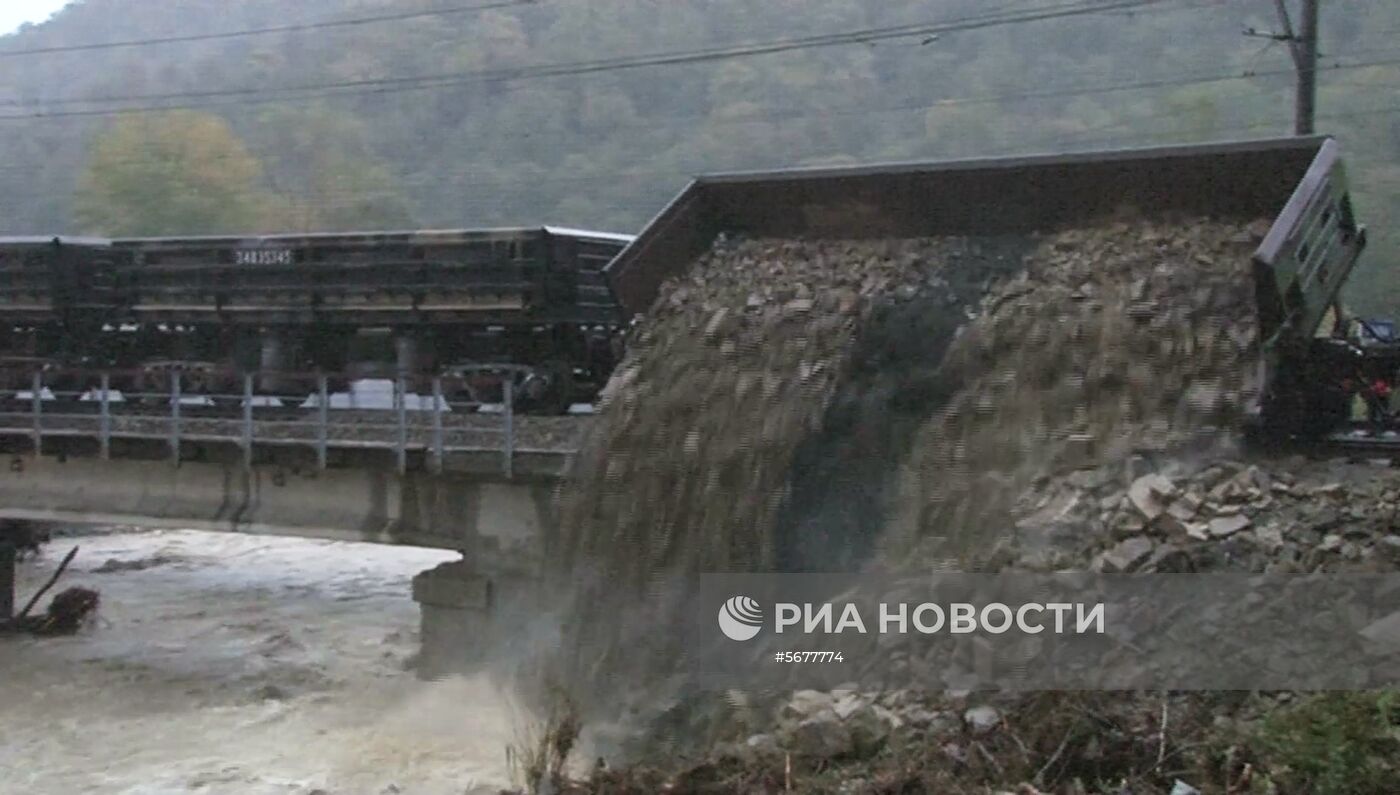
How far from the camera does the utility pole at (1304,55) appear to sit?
15.3m

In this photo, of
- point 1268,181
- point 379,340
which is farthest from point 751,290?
point 379,340

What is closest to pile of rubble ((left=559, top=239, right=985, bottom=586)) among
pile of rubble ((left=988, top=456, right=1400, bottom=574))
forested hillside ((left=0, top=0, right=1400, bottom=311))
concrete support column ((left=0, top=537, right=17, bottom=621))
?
pile of rubble ((left=988, top=456, right=1400, bottom=574))

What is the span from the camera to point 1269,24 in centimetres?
3130

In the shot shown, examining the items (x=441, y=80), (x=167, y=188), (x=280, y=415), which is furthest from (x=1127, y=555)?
(x=167, y=188)

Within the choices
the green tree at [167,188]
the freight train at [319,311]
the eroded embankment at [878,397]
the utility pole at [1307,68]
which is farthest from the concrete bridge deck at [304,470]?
the green tree at [167,188]

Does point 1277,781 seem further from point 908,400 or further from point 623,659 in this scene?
point 623,659

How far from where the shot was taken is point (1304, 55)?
15727 millimetres

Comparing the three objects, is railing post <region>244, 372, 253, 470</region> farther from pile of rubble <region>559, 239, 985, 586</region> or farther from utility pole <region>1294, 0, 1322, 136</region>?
utility pole <region>1294, 0, 1322, 136</region>

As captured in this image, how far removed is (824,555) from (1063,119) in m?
23.1

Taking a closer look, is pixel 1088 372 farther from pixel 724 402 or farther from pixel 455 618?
pixel 455 618

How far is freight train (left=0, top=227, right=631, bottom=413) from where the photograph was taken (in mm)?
15227

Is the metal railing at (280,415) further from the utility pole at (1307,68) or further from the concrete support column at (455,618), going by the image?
the utility pole at (1307,68)

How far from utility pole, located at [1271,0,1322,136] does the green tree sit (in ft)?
98.9

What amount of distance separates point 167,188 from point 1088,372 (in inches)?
1419
